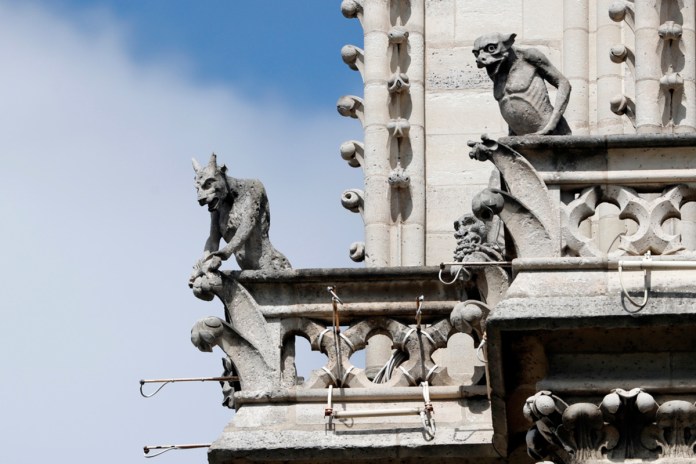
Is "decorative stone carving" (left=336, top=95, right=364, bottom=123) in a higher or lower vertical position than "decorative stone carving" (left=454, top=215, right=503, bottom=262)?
higher

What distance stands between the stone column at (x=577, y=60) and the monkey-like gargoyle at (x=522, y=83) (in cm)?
351

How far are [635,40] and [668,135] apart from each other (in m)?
5.54

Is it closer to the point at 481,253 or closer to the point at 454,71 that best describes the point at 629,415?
the point at 481,253

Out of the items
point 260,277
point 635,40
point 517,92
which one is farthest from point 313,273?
point 635,40

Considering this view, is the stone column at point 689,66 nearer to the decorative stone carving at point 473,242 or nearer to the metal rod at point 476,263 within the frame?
the decorative stone carving at point 473,242

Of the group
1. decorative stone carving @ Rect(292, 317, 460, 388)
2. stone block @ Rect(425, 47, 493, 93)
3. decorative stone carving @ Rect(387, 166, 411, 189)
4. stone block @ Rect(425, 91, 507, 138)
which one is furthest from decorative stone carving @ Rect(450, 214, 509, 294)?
stone block @ Rect(425, 47, 493, 93)

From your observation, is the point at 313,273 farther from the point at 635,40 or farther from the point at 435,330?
the point at 635,40

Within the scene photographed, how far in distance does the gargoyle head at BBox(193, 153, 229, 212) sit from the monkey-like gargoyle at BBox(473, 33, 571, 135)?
2375mm

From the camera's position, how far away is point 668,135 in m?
24.5

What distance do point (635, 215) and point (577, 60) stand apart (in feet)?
18.9

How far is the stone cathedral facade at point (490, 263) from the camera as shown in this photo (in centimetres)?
2397

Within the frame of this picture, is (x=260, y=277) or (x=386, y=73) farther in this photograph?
(x=386, y=73)

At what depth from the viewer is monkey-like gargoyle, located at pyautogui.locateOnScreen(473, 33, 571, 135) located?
25.9 m

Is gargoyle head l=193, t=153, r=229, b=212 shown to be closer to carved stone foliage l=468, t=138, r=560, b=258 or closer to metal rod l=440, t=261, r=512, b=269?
metal rod l=440, t=261, r=512, b=269
